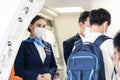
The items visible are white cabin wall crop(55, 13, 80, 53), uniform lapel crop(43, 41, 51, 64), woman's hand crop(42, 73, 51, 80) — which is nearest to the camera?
woman's hand crop(42, 73, 51, 80)

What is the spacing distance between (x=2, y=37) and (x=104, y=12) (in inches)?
29.9

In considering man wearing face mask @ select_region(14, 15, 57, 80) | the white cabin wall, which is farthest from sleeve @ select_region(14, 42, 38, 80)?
the white cabin wall

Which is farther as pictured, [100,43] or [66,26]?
[66,26]

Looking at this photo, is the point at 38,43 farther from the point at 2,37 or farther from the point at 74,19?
the point at 74,19

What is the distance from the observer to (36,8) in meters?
1.76

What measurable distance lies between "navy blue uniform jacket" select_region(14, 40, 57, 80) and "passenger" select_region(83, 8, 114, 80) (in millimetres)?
786

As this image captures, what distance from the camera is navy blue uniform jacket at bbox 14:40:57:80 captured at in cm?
250

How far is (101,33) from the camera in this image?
74.4 inches

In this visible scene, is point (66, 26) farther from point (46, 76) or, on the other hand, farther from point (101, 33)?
point (101, 33)

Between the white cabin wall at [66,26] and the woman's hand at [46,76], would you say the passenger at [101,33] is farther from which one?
the white cabin wall at [66,26]

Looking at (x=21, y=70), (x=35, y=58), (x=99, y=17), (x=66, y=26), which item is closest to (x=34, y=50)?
(x=35, y=58)

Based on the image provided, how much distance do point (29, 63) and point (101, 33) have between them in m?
0.93

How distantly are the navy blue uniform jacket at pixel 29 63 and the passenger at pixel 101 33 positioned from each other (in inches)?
31.0

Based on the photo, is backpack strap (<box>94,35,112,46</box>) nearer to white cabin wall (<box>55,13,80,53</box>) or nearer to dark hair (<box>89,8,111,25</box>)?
dark hair (<box>89,8,111,25</box>)
